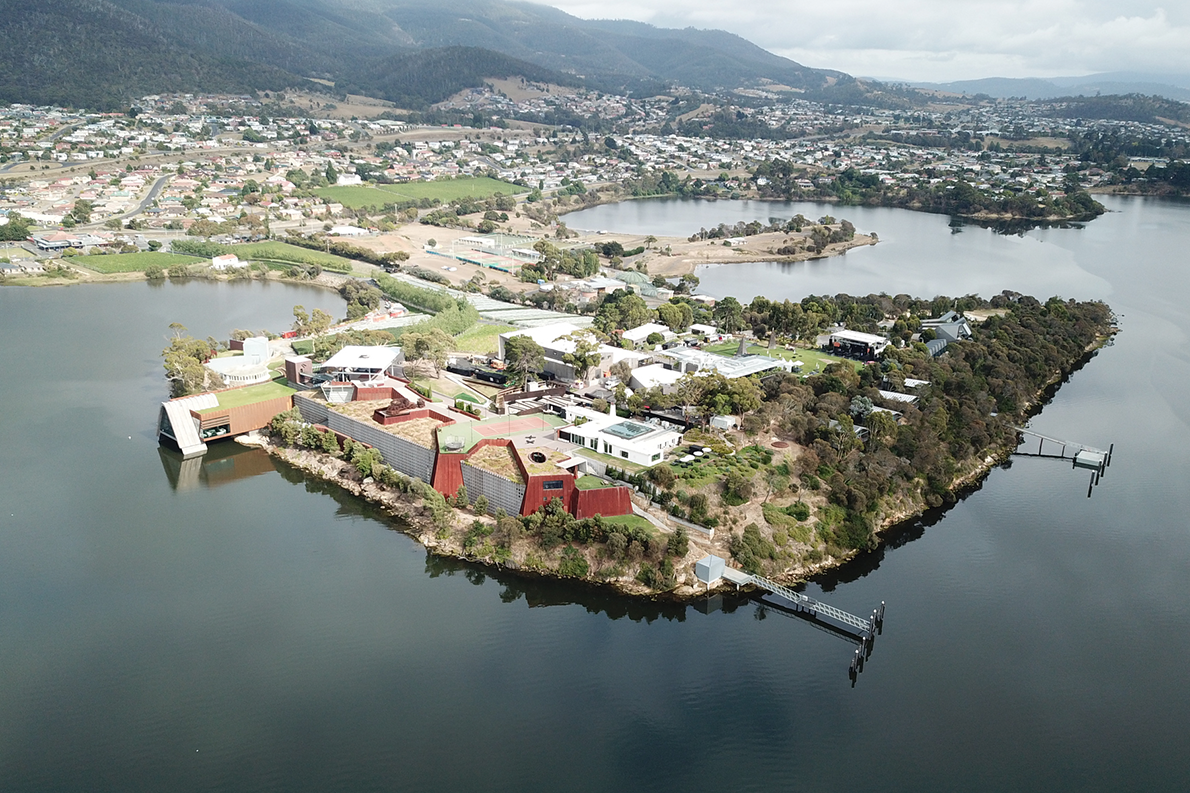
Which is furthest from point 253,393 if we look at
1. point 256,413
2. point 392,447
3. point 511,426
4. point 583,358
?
point 583,358

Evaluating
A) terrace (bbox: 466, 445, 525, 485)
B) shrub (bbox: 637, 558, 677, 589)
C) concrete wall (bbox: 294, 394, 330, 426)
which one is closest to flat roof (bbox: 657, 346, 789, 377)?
terrace (bbox: 466, 445, 525, 485)

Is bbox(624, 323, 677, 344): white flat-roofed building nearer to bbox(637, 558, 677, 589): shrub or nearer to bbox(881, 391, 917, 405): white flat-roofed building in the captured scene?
bbox(881, 391, 917, 405): white flat-roofed building

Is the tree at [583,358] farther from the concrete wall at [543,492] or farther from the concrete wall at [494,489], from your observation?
the concrete wall at [543,492]

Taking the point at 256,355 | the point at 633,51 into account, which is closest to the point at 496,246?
the point at 256,355

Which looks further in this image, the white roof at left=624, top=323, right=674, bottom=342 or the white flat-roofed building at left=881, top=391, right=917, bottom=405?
the white roof at left=624, top=323, right=674, bottom=342

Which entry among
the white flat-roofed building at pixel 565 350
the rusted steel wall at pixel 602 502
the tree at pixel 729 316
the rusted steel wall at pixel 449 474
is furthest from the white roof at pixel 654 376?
the tree at pixel 729 316

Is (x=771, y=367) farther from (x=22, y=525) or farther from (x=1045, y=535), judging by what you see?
(x=22, y=525)
